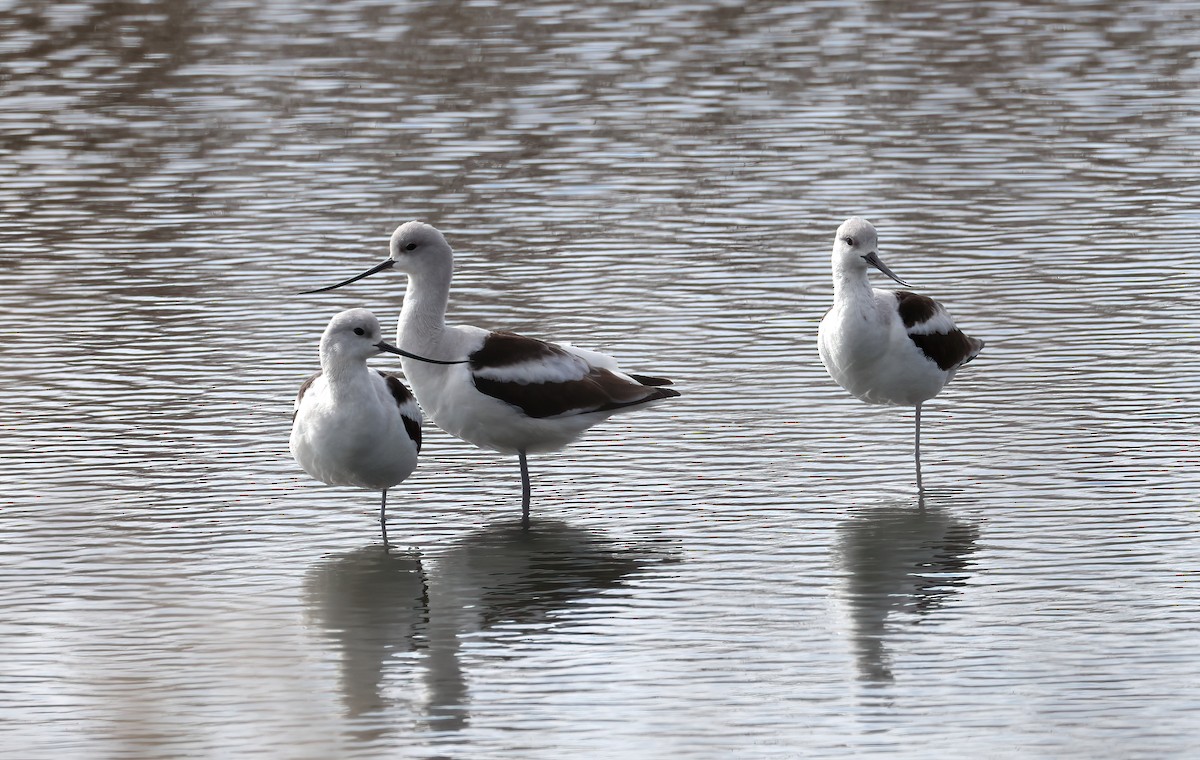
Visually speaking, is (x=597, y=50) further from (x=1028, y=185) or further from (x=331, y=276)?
(x=331, y=276)

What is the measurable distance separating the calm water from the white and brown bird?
1.38 feet

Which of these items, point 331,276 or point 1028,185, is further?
point 1028,185

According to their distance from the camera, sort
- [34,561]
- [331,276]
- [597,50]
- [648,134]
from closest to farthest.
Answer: [34,561]
[331,276]
[648,134]
[597,50]

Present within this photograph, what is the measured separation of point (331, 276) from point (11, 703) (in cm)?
855

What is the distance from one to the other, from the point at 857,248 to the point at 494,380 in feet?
8.20

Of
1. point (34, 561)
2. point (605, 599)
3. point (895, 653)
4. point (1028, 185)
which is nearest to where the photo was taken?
point (895, 653)

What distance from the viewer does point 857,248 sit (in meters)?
12.3

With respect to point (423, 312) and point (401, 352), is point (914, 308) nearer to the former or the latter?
point (423, 312)

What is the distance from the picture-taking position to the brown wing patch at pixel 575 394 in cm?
1145

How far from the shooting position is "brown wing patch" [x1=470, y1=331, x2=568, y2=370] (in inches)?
457

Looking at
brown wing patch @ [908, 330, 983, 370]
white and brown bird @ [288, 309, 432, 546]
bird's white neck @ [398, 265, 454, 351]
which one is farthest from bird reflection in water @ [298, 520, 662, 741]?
brown wing patch @ [908, 330, 983, 370]

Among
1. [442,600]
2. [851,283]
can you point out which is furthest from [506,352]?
[851,283]

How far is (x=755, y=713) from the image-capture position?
8211 millimetres

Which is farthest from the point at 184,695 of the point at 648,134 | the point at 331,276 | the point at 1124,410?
the point at 648,134
